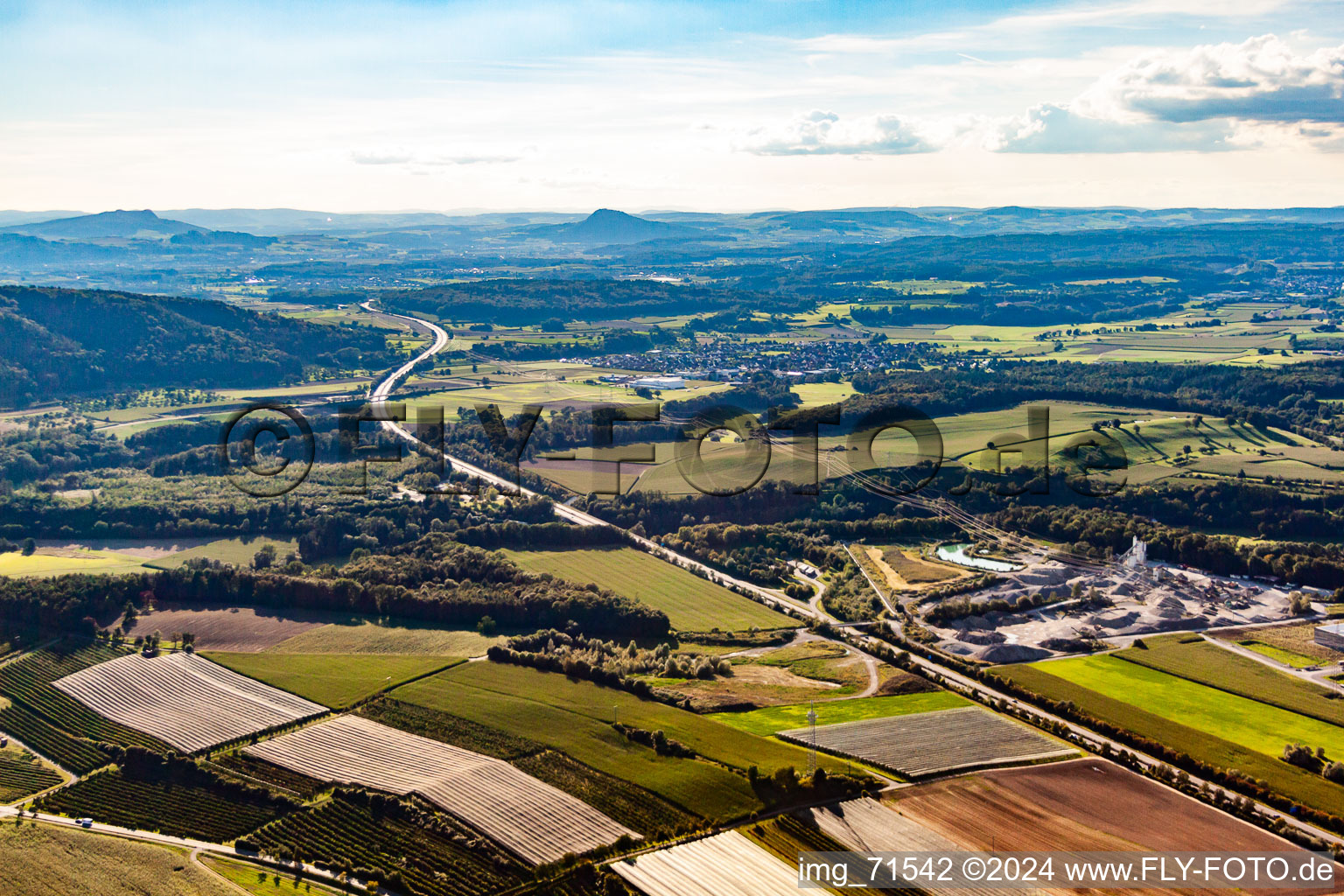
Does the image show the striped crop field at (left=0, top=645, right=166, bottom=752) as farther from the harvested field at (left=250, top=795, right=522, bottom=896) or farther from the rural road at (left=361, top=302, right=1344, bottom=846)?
the rural road at (left=361, top=302, right=1344, bottom=846)

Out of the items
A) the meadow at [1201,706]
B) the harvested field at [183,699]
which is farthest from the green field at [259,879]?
the meadow at [1201,706]

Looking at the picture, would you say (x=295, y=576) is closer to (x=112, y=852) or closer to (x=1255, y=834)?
(x=112, y=852)

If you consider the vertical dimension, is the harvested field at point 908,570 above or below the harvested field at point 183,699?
above

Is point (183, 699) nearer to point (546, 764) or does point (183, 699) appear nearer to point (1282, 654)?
point (546, 764)

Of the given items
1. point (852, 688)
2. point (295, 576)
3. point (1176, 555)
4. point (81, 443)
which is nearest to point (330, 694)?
point (295, 576)

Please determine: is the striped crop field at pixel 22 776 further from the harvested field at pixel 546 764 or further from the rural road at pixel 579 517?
the rural road at pixel 579 517

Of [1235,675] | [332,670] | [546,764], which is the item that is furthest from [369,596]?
[1235,675]
